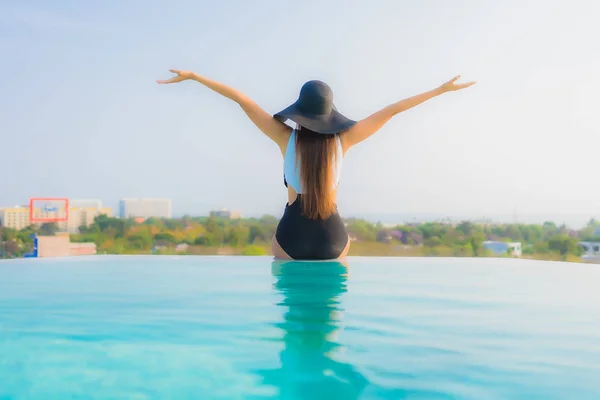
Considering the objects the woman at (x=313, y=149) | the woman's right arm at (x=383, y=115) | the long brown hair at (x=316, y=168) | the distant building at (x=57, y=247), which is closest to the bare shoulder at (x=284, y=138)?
the woman at (x=313, y=149)

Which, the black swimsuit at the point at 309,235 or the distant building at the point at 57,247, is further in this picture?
the distant building at the point at 57,247

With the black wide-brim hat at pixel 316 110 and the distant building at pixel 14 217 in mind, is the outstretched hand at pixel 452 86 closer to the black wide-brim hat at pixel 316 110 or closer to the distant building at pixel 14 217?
the black wide-brim hat at pixel 316 110

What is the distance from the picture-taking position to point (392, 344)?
85.0 inches

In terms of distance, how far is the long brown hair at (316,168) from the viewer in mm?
4395

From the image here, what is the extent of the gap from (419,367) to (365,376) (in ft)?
0.74

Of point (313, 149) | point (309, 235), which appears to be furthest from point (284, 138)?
point (309, 235)

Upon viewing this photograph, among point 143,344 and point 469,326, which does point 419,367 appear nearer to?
point 469,326

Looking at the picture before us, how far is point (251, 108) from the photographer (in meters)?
4.48

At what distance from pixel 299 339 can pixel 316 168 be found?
2.39m

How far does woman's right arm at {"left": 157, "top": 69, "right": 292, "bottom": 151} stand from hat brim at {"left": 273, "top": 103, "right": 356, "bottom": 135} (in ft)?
0.26

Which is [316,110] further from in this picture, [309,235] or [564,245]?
[564,245]

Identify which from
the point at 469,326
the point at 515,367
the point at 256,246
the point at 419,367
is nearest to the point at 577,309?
the point at 469,326

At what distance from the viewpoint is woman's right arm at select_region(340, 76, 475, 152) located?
444 centimetres

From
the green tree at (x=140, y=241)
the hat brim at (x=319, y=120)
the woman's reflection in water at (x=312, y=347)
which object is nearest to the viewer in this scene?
the woman's reflection in water at (x=312, y=347)
